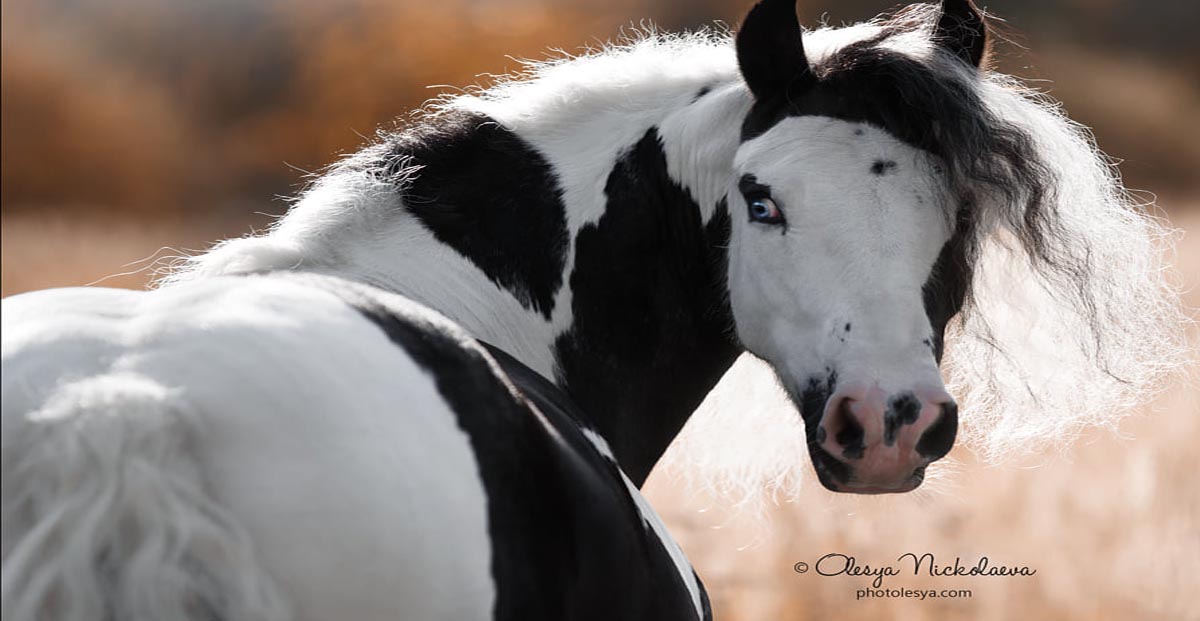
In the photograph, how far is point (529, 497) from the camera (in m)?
1.32

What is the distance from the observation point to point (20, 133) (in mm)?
17359

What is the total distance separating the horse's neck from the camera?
2250 mm

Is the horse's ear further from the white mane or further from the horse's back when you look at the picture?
the horse's back

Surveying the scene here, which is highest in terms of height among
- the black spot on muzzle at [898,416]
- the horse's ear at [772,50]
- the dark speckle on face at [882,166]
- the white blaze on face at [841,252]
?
the horse's ear at [772,50]

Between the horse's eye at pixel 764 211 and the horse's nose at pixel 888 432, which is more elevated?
the horse's eye at pixel 764 211

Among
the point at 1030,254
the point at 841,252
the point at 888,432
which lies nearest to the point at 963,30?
the point at 1030,254

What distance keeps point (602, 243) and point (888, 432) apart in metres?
0.75

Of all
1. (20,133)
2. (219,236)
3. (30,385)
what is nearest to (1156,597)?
(30,385)

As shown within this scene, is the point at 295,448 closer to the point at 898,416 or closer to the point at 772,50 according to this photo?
the point at 898,416

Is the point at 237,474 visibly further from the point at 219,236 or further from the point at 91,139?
the point at 91,139

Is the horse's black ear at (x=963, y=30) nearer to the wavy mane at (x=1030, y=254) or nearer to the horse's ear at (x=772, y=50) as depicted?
the wavy mane at (x=1030, y=254)

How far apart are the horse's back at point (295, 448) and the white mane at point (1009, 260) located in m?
0.79

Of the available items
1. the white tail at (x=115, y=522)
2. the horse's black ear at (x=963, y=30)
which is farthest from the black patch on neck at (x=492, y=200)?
the white tail at (x=115, y=522)

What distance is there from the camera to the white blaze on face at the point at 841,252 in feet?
6.18
